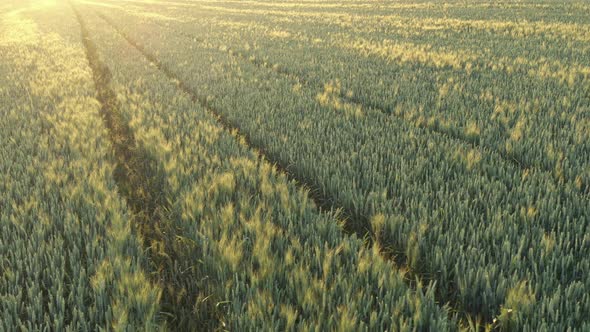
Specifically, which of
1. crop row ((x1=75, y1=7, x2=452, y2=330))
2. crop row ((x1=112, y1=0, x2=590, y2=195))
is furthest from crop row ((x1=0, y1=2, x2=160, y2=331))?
crop row ((x1=112, y1=0, x2=590, y2=195))

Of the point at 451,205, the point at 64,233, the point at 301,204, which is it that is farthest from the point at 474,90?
the point at 64,233

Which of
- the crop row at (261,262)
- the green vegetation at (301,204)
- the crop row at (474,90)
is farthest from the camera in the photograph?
the crop row at (474,90)

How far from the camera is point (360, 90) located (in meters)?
7.73

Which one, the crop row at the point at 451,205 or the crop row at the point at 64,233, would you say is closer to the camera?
the crop row at the point at 64,233

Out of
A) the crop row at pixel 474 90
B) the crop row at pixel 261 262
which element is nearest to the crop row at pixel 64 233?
the crop row at pixel 261 262

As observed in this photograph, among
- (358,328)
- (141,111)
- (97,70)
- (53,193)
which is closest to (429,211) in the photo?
(358,328)

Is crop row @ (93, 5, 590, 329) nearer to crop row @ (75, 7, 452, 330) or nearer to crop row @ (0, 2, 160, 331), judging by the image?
crop row @ (75, 7, 452, 330)

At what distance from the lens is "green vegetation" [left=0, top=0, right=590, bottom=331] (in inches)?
85.1

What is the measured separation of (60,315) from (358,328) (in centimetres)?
136

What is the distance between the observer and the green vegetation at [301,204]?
2162 millimetres

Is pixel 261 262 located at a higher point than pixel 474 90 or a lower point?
lower

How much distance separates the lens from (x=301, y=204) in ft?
10.7

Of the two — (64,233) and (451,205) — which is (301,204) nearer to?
(451,205)

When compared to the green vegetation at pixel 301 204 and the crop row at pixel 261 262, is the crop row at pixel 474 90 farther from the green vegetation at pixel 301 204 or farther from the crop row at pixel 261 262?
the crop row at pixel 261 262
